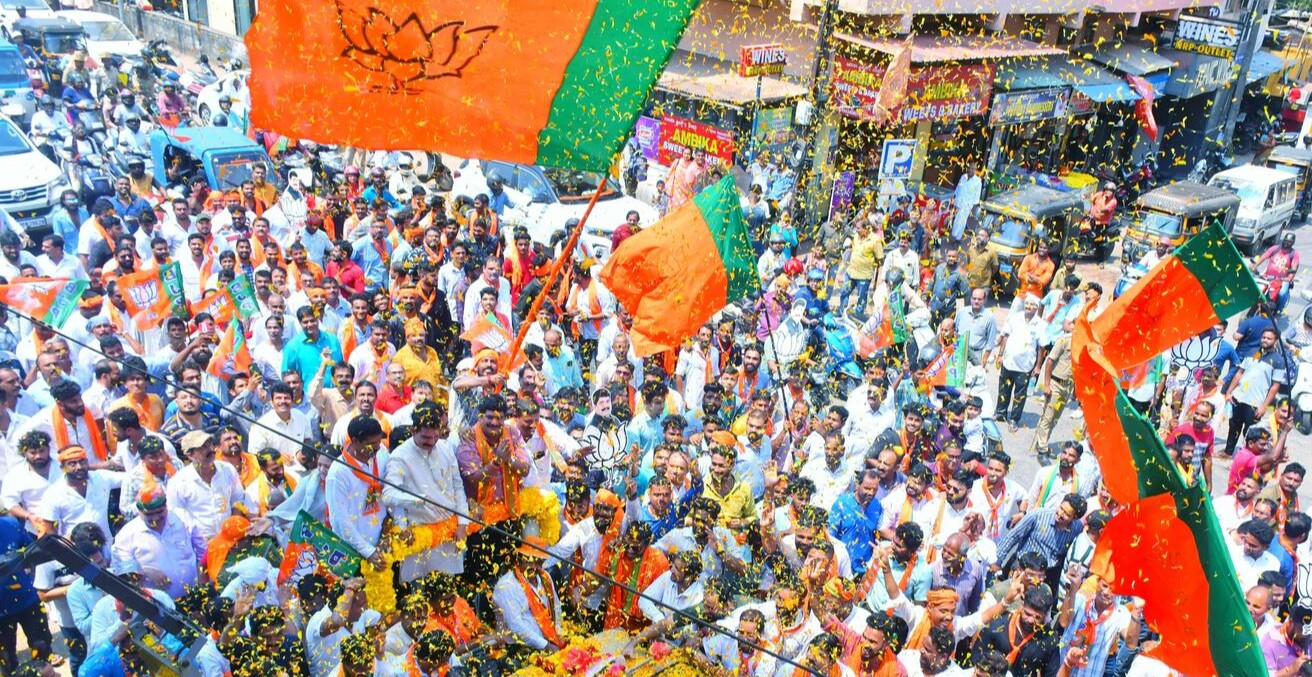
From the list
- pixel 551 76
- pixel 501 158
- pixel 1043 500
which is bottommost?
pixel 1043 500

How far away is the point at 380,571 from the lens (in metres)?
5.29

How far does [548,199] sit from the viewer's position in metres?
13.6

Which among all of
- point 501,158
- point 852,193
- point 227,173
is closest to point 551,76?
point 501,158

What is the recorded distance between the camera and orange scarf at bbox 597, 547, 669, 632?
5562 mm

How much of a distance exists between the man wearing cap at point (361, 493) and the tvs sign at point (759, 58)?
40.6ft

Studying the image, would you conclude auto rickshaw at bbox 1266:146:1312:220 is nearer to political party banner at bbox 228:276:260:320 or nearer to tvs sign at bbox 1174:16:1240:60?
tvs sign at bbox 1174:16:1240:60

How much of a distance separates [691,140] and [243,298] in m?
10.1

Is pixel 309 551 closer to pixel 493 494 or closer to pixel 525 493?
pixel 493 494

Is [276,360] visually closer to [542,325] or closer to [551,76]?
[542,325]

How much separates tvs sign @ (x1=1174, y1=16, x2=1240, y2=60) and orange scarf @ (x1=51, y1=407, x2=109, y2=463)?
22.2 m

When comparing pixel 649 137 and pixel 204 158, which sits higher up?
pixel 204 158

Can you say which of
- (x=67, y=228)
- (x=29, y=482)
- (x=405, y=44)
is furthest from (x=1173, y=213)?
(x=29, y=482)

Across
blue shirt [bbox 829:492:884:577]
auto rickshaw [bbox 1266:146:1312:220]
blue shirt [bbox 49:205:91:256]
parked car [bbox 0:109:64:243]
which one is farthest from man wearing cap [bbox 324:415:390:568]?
auto rickshaw [bbox 1266:146:1312:220]

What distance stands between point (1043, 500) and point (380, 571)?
416 centimetres
